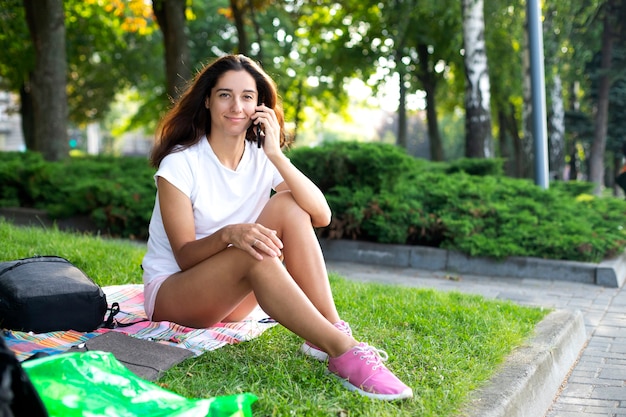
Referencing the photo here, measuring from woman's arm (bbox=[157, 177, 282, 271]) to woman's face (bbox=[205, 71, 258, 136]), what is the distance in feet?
1.63

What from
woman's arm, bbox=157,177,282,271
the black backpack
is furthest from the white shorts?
the black backpack

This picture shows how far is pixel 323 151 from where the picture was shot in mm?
9336

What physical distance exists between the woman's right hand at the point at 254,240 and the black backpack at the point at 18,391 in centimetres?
145

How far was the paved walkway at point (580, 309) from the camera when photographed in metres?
4.21

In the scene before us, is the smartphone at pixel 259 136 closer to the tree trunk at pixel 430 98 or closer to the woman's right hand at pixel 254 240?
the woman's right hand at pixel 254 240

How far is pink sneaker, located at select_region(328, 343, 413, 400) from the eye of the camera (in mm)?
3338

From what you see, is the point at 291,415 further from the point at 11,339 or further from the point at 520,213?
the point at 520,213

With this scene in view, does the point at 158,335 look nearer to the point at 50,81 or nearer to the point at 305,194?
the point at 305,194

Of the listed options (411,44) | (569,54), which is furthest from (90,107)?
(569,54)

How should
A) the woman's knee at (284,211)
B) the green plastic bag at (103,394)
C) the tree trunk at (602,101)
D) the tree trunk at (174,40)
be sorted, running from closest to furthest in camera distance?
the green plastic bag at (103,394) → the woman's knee at (284,211) → the tree trunk at (174,40) → the tree trunk at (602,101)

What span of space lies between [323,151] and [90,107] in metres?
27.4

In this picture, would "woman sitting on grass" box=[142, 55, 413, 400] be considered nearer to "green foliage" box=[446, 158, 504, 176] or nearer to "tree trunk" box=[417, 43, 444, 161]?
"green foliage" box=[446, 158, 504, 176]

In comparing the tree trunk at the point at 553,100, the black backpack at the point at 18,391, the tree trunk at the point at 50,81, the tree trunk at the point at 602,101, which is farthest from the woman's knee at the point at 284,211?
the tree trunk at the point at 602,101

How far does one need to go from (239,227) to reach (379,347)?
46.6 inches
